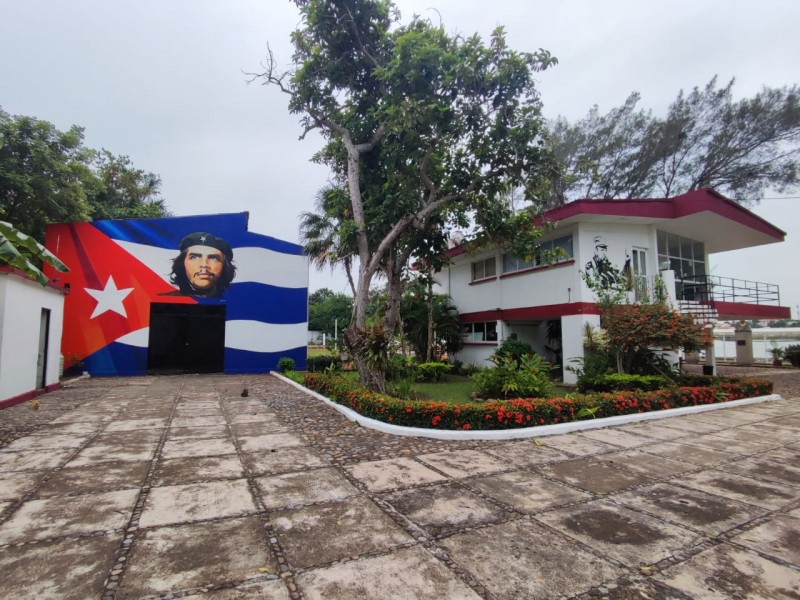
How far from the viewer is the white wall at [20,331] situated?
8297 millimetres

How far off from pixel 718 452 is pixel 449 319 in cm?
1178

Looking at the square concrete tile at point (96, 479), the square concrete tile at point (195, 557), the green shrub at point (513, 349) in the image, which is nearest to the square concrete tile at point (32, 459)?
the square concrete tile at point (96, 479)

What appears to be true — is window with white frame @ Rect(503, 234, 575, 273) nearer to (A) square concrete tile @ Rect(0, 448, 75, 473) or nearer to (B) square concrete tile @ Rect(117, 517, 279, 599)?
(B) square concrete tile @ Rect(117, 517, 279, 599)

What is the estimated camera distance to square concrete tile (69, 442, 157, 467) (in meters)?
5.01

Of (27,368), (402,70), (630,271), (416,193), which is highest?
(402,70)

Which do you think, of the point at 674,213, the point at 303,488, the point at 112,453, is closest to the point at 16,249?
the point at 112,453

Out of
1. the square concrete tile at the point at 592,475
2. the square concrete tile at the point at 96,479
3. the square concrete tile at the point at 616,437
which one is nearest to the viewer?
the square concrete tile at the point at 96,479

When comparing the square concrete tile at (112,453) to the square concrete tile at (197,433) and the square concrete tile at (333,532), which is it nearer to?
the square concrete tile at (197,433)

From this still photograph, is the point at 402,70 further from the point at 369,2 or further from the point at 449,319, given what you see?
the point at 449,319

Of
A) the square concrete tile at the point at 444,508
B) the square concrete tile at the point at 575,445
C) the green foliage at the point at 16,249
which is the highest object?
the green foliage at the point at 16,249

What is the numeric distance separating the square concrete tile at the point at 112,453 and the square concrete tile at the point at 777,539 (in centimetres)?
599

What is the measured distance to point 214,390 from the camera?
11.6 meters

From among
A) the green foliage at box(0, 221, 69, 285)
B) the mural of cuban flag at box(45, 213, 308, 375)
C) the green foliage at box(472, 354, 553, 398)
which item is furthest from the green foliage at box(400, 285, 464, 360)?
the green foliage at box(0, 221, 69, 285)

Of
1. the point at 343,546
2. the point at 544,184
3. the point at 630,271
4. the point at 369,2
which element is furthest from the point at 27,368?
the point at 630,271
